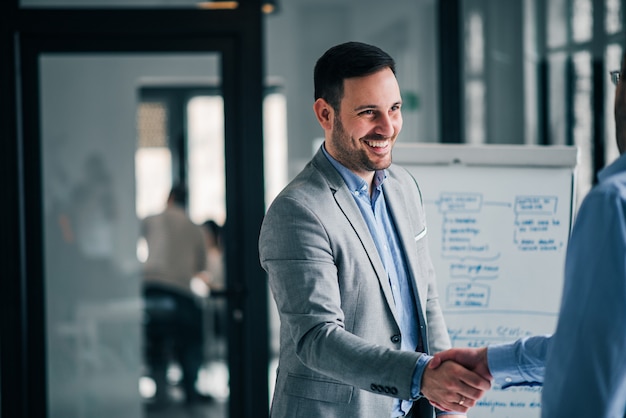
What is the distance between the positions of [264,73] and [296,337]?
2003 millimetres

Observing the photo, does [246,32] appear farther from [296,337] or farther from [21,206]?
[296,337]

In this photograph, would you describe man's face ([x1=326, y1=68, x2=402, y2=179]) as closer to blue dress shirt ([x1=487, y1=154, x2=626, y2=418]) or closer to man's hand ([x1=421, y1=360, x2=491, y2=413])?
man's hand ([x1=421, y1=360, x2=491, y2=413])

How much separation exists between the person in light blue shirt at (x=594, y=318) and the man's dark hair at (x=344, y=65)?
2.29 feet

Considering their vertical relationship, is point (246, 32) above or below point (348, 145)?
above

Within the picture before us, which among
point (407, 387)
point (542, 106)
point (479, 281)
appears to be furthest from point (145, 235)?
point (407, 387)

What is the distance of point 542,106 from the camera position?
3332 mm

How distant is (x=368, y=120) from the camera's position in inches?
70.7

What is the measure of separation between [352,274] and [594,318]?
656 millimetres

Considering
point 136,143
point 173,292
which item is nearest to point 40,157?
point 136,143

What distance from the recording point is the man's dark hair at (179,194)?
3.48 meters

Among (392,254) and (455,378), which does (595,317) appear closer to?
(455,378)

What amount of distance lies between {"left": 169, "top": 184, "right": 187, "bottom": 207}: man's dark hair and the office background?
0.04m

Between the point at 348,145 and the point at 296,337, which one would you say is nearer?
the point at 296,337

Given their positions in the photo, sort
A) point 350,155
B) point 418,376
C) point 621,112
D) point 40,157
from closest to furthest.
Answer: point 621,112
point 418,376
point 350,155
point 40,157
